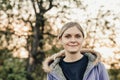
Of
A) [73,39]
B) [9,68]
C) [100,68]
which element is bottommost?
[9,68]

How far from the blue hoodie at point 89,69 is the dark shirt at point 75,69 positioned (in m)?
0.03

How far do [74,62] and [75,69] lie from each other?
0.05 m

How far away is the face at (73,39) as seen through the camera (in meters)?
2.99

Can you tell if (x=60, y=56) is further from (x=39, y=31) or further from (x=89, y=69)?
(x=39, y=31)

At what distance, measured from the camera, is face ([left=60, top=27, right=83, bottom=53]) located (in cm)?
299

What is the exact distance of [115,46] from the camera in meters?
15.4

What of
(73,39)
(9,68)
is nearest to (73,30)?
(73,39)

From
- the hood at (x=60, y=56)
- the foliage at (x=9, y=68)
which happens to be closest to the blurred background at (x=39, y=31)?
the foliage at (x=9, y=68)

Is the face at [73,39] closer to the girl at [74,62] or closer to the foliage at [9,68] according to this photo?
the girl at [74,62]

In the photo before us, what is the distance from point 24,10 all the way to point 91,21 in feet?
8.94

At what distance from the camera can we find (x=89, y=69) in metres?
3.06

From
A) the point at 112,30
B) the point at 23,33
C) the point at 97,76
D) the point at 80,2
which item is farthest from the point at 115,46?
the point at 97,76

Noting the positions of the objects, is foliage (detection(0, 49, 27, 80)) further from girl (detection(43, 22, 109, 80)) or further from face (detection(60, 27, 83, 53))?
face (detection(60, 27, 83, 53))

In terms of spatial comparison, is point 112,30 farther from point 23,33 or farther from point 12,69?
point 12,69
